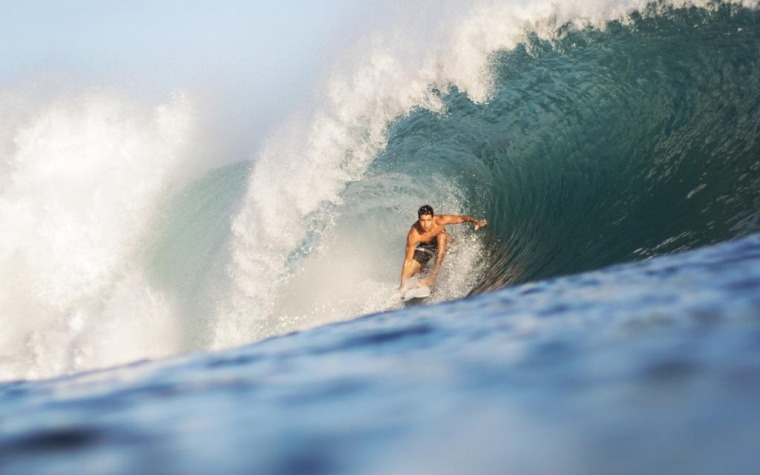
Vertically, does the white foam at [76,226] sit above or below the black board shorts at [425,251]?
above

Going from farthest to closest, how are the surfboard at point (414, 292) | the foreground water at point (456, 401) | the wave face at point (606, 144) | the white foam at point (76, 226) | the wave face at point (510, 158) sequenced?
the white foam at point (76, 226) → the surfboard at point (414, 292) → the wave face at point (510, 158) → the wave face at point (606, 144) → the foreground water at point (456, 401)

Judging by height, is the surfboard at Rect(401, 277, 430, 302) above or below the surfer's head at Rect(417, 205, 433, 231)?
below

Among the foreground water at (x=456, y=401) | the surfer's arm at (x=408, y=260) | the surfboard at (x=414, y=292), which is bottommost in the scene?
the foreground water at (x=456, y=401)

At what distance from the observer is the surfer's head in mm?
6992

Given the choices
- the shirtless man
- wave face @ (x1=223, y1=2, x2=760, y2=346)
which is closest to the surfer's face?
the shirtless man

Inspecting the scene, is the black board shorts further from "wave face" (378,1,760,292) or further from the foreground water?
the foreground water

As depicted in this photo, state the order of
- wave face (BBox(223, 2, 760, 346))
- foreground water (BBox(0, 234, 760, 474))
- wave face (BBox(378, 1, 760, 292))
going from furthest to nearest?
1. wave face (BBox(223, 2, 760, 346))
2. wave face (BBox(378, 1, 760, 292))
3. foreground water (BBox(0, 234, 760, 474))

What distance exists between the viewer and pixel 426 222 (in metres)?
7.12

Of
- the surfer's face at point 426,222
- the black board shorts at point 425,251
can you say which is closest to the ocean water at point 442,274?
the black board shorts at point 425,251

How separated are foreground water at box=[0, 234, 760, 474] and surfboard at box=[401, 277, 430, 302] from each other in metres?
5.37

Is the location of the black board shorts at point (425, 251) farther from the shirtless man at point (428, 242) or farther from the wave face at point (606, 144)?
the wave face at point (606, 144)

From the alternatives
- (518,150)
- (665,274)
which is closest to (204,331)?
(518,150)

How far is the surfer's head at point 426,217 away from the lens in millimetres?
6992

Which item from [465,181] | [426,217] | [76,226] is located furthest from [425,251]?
[76,226]
